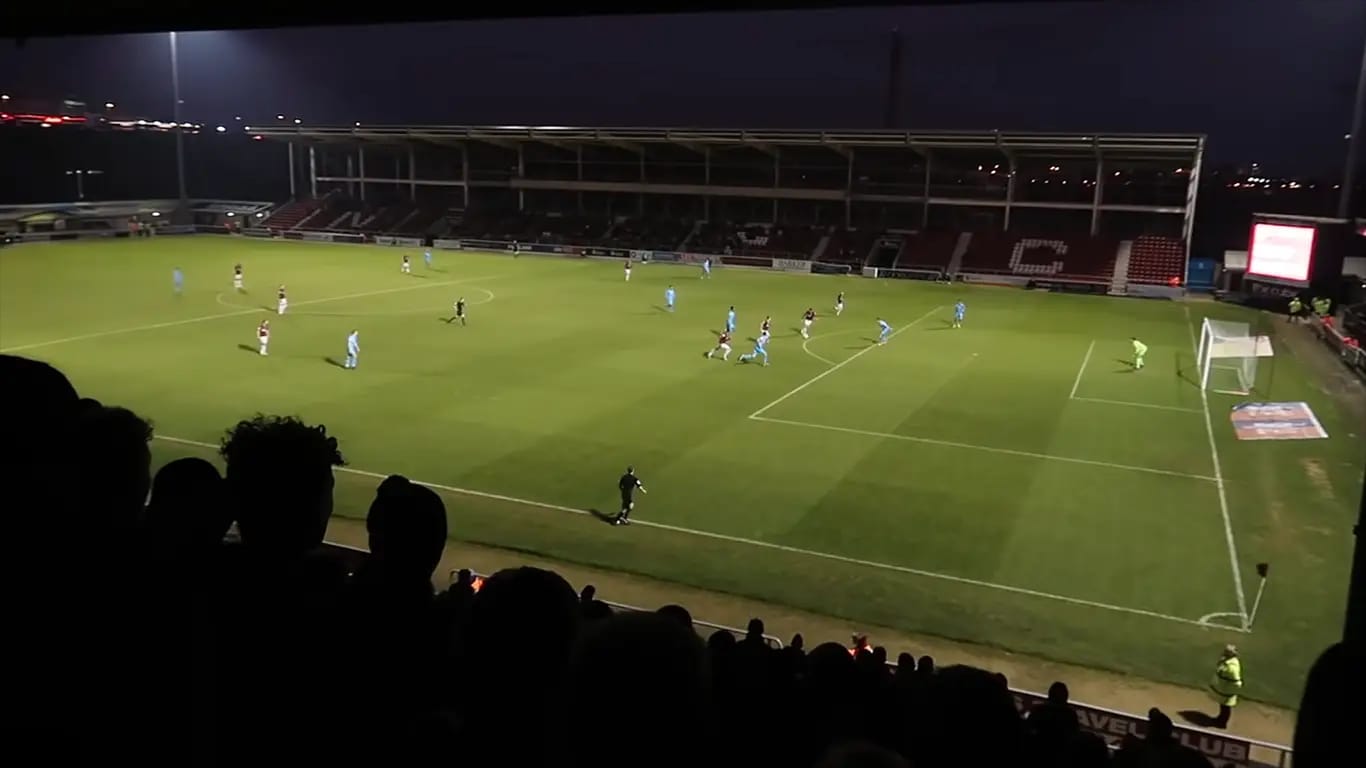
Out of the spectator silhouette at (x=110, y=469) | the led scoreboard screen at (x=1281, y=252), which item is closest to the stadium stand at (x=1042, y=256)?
the led scoreboard screen at (x=1281, y=252)

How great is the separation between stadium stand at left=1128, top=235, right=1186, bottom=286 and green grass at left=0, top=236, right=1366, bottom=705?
1479cm

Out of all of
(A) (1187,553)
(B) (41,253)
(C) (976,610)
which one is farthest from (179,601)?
(B) (41,253)

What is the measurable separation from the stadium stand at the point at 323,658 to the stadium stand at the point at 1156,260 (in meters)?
63.9

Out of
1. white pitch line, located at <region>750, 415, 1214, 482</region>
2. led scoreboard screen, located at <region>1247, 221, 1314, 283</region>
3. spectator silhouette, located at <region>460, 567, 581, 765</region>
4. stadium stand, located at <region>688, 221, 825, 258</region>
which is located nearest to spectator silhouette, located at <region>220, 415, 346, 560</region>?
spectator silhouette, located at <region>460, 567, 581, 765</region>

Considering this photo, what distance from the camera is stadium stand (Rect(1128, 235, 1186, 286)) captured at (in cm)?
6022

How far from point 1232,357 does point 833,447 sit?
17.0m

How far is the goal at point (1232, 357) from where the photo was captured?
30.5 meters

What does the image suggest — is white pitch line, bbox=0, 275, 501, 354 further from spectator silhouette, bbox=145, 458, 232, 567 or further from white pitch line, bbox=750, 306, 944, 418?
spectator silhouette, bbox=145, 458, 232, 567

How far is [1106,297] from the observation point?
188ft

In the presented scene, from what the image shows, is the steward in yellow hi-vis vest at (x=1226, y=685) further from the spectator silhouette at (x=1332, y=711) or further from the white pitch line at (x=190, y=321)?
the white pitch line at (x=190, y=321)

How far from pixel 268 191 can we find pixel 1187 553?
103m

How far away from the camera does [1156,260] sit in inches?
2452

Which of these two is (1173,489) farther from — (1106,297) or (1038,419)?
(1106,297)

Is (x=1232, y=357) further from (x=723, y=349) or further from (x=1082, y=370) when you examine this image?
(x=723, y=349)
